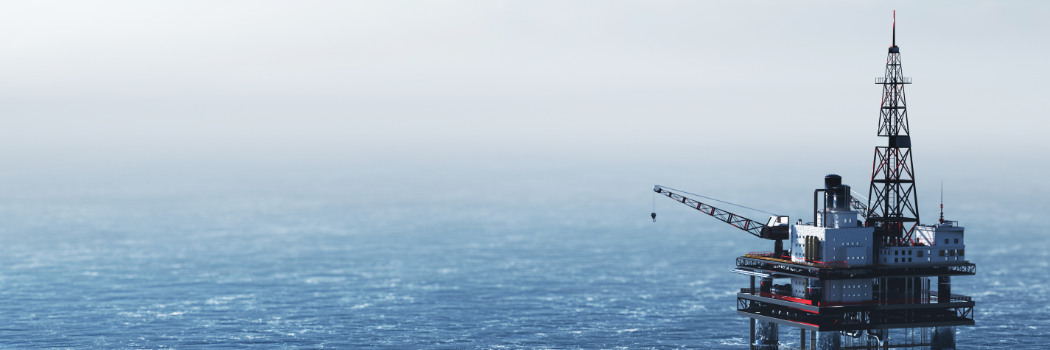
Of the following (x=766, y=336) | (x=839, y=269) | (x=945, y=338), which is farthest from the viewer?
(x=766, y=336)

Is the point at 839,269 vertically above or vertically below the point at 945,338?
above

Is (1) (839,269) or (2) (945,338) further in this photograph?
(2) (945,338)

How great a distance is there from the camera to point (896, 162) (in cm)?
13225

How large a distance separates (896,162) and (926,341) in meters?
22.8

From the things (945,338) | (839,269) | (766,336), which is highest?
(839,269)

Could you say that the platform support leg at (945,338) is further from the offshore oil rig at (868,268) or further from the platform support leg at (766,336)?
the platform support leg at (766,336)

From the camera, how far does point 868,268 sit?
122938 millimetres

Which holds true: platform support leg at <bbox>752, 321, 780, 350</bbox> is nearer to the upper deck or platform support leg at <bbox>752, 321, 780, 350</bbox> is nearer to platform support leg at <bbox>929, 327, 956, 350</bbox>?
the upper deck

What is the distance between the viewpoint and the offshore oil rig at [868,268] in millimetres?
122875

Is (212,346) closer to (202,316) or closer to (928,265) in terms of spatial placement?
(202,316)

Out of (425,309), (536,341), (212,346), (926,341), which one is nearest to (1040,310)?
(926,341)

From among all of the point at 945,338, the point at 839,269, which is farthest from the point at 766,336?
the point at 945,338

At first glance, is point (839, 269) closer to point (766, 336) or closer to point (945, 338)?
point (766, 336)

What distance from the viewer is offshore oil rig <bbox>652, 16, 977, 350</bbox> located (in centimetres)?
12288
